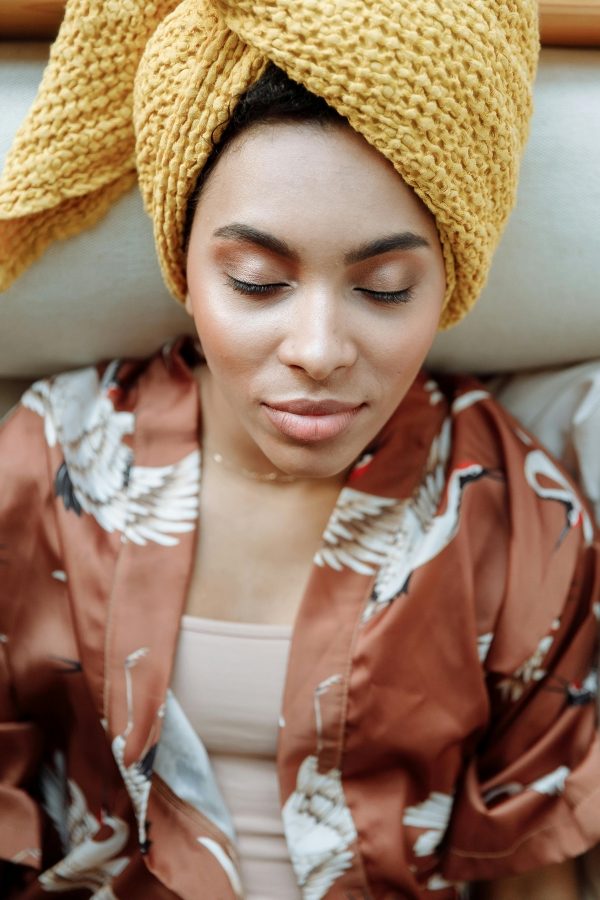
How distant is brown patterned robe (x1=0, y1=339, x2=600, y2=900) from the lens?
0.91 meters

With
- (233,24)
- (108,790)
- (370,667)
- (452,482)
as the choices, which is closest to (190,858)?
(108,790)

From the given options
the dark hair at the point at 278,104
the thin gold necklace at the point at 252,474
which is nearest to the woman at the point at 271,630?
the thin gold necklace at the point at 252,474

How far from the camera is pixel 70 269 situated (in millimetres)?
941

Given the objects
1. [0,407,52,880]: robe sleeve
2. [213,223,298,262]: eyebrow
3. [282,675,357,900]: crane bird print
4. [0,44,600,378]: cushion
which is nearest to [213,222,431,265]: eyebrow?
[213,223,298,262]: eyebrow

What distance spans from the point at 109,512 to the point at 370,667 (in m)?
0.30

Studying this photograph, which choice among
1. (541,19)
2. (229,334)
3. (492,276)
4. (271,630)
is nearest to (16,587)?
(271,630)

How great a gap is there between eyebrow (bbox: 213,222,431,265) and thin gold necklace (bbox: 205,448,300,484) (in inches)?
11.5

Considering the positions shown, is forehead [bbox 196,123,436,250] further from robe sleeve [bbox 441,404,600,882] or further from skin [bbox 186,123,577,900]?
robe sleeve [bbox 441,404,600,882]

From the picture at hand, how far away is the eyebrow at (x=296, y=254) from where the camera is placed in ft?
2.34

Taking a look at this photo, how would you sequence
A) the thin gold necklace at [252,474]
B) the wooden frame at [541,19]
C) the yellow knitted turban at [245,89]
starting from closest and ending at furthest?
1. the yellow knitted turban at [245,89]
2. the wooden frame at [541,19]
3. the thin gold necklace at [252,474]

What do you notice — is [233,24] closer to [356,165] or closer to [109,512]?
[356,165]

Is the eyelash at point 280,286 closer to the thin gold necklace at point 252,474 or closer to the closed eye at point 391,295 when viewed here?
the closed eye at point 391,295

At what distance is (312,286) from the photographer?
28.6 inches

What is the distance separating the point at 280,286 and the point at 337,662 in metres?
0.38
